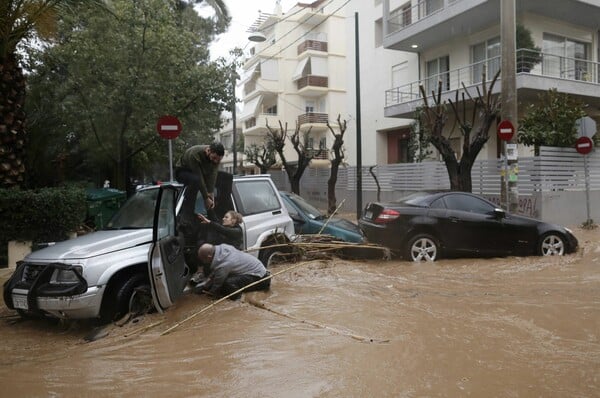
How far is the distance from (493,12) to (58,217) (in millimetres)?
16048

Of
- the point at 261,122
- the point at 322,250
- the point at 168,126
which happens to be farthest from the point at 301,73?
the point at 322,250

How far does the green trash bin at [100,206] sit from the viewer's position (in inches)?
456

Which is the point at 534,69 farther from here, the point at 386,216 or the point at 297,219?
the point at 297,219

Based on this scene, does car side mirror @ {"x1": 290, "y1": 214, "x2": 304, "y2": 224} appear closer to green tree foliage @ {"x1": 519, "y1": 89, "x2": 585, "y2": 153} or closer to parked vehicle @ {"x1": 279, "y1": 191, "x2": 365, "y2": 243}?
parked vehicle @ {"x1": 279, "y1": 191, "x2": 365, "y2": 243}

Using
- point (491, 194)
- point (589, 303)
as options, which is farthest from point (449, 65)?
point (589, 303)

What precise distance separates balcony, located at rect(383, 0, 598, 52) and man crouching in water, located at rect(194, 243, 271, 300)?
603 inches

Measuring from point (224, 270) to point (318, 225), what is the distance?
3.18 metres

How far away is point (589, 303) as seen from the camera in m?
5.98

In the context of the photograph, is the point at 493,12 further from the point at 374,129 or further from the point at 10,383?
the point at 10,383

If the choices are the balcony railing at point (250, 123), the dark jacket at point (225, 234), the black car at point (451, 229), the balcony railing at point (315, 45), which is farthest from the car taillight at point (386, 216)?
the balcony railing at point (250, 123)

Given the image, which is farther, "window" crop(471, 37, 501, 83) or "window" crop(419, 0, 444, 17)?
"window" crop(419, 0, 444, 17)

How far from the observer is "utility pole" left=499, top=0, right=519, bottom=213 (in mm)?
11328

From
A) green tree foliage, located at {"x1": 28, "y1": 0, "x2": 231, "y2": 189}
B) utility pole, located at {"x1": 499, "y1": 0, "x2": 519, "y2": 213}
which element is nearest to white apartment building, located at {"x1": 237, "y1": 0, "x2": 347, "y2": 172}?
green tree foliage, located at {"x1": 28, "y1": 0, "x2": 231, "y2": 189}

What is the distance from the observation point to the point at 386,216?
29.0 ft
